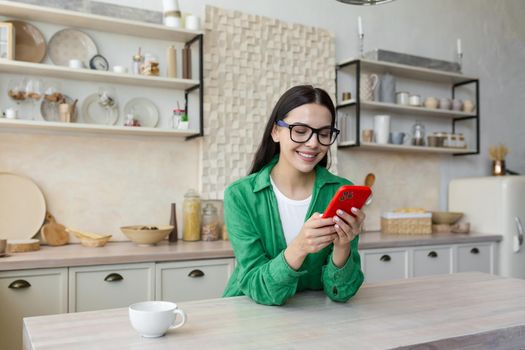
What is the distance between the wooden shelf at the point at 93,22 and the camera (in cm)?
292

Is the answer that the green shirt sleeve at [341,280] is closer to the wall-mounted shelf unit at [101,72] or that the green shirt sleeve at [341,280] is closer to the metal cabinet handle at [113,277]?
the metal cabinet handle at [113,277]

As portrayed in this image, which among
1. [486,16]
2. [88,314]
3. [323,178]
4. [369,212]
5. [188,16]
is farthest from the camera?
[486,16]

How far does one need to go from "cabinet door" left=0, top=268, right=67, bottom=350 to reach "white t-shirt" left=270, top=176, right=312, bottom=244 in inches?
52.5

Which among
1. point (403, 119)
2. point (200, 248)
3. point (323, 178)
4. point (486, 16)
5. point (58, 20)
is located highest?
point (486, 16)

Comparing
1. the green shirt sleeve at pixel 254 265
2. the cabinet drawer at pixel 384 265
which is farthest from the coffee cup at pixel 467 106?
the green shirt sleeve at pixel 254 265

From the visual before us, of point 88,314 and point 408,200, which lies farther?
point 408,200

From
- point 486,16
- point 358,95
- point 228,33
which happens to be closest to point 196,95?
point 228,33

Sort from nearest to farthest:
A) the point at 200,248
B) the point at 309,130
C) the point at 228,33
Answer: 1. the point at 309,130
2. the point at 200,248
3. the point at 228,33

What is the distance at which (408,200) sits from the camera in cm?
448

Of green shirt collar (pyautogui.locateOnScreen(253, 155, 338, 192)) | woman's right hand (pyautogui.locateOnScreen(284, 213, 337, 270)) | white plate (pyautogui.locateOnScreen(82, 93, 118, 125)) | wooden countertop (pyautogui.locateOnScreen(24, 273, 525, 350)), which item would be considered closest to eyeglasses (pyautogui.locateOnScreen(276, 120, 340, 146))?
green shirt collar (pyautogui.locateOnScreen(253, 155, 338, 192))

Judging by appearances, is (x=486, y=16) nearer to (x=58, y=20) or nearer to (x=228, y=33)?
(x=228, y=33)

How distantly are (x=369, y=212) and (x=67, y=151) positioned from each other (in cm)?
239

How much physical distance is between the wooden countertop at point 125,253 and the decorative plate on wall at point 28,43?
1.13m

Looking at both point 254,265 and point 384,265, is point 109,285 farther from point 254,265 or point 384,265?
point 384,265
